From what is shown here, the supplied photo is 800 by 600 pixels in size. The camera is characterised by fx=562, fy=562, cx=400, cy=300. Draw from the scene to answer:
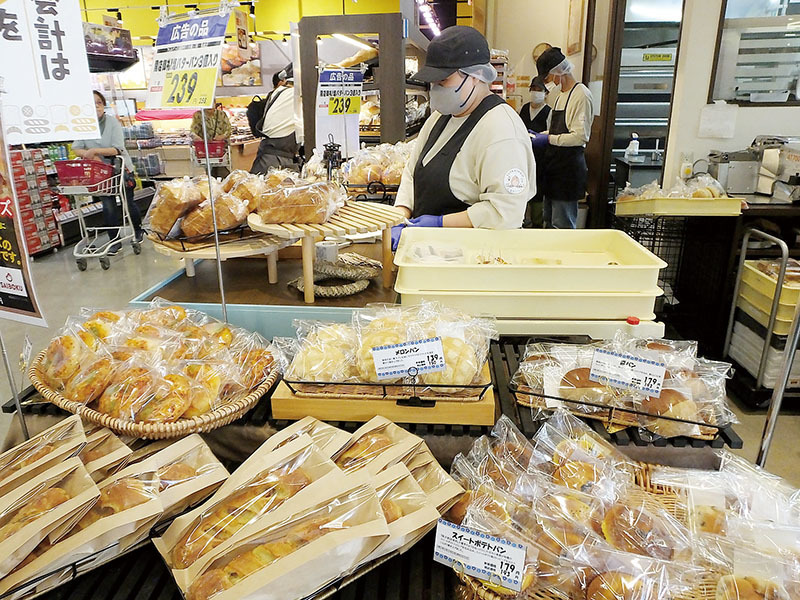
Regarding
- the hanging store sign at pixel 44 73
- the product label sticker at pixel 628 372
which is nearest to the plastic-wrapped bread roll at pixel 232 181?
the hanging store sign at pixel 44 73

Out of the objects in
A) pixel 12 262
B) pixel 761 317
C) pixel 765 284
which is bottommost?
pixel 761 317

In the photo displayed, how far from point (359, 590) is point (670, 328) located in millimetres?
3419

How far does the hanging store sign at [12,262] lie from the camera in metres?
1.07

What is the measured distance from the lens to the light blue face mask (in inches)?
89.0

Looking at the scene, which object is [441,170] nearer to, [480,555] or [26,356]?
[26,356]

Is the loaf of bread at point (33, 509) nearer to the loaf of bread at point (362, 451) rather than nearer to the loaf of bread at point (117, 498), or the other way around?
the loaf of bread at point (117, 498)

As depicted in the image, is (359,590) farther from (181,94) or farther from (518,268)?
(181,94)

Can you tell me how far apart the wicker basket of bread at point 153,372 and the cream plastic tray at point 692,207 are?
2.61 metres

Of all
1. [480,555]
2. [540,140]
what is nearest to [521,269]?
[480,555]

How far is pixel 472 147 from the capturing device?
89.7 inches

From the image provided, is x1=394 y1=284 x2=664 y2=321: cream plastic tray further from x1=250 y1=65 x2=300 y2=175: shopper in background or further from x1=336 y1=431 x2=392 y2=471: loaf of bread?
x1=250 y1=65 x2=300 y2=175: shopper in background

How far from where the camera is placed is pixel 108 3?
9.88 m

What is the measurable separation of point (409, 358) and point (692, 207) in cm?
262

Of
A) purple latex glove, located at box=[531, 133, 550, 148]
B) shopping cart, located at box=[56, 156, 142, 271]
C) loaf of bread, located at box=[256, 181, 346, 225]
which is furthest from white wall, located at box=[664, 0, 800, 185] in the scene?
shopping cart, located at box=[56, 156, 142, 271]
